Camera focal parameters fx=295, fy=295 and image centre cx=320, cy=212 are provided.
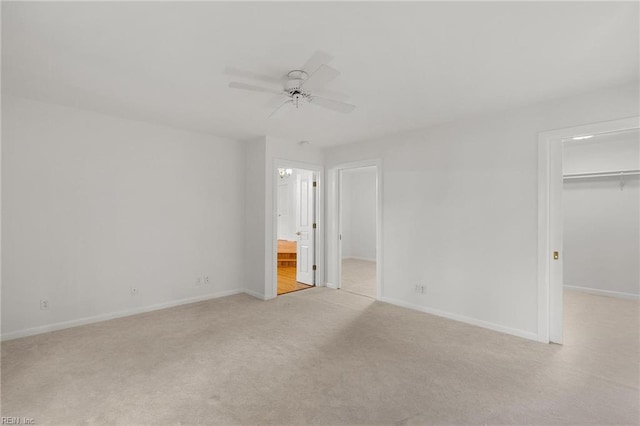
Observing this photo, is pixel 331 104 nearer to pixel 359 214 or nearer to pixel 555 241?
pixel 555 241

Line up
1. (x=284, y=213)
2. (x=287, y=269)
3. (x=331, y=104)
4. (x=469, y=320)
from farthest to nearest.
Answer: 1. (x=284, y=213)
2. (x=287, y=269)
3. (x=469, y=320)
4. (x=331, y=104)

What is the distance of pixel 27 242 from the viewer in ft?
10.4

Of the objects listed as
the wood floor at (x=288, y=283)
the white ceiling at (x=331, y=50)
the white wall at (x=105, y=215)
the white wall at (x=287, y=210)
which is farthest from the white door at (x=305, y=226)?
the white wall at (x=287, y=210)

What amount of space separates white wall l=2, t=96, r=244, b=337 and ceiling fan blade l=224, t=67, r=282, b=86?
7.13 feet

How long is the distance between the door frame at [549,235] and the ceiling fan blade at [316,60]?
2470 mm

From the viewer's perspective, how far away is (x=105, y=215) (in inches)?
144

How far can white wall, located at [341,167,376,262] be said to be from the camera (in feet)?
28.5

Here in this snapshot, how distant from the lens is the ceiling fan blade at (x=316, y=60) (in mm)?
2168

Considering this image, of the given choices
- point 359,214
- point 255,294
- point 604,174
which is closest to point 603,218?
point 604,174

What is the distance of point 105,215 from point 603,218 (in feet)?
24.4

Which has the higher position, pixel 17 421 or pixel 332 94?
pixel 332 94

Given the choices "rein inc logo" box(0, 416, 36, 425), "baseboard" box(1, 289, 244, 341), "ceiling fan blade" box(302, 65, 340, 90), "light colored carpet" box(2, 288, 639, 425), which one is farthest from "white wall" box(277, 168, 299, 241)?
"rein inc logo" box(0, 416, 36, 425)

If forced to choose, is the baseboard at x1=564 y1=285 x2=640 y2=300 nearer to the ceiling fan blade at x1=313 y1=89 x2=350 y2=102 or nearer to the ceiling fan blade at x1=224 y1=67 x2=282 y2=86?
the ceiling fan blade at x1=313 y1=89 x2=350 y2=102

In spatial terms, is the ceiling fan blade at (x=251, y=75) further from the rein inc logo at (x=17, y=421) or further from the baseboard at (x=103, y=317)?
the baseboard at (x=103, y=317)
